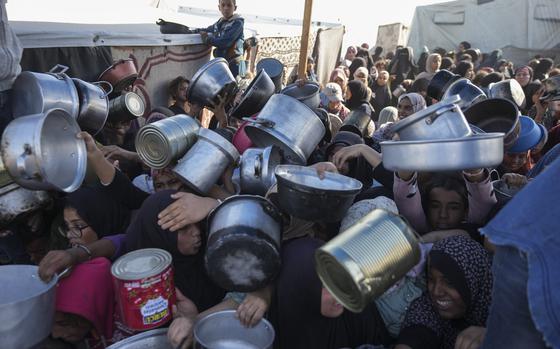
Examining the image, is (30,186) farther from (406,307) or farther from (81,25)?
(81,25)

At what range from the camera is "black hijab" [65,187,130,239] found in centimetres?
248

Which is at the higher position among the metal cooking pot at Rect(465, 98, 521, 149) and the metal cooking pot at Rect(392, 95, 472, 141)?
the metal cooking pot at Rect(392, 95, 472, 141)

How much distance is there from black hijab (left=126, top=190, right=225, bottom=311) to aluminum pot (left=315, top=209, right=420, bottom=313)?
106cm

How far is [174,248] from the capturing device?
224 centimetres

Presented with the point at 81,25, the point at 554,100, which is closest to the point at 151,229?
the point at 81,25

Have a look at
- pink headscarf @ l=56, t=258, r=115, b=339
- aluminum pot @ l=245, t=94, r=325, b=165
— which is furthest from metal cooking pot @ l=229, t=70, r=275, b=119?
pink headscarf @ l=56, t=258, r=115, b=339

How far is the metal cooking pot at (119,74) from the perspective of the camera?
13.5 ft

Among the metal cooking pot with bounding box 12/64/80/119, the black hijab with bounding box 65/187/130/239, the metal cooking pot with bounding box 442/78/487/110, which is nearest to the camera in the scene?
the black hijab with bounding box 65/187/130/239

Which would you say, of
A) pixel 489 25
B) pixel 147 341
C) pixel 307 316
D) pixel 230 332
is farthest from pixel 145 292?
pixel 489 25

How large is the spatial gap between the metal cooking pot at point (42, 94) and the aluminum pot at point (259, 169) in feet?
3.91

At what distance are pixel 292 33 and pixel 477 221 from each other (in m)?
7.28

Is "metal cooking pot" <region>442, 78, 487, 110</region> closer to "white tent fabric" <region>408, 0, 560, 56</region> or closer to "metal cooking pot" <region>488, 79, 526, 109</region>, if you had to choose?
"metal cooking pot" <region>488, 79, 526, 109</region>

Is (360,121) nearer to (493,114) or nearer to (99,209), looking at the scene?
(493,114)

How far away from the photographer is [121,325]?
2.19 metres
